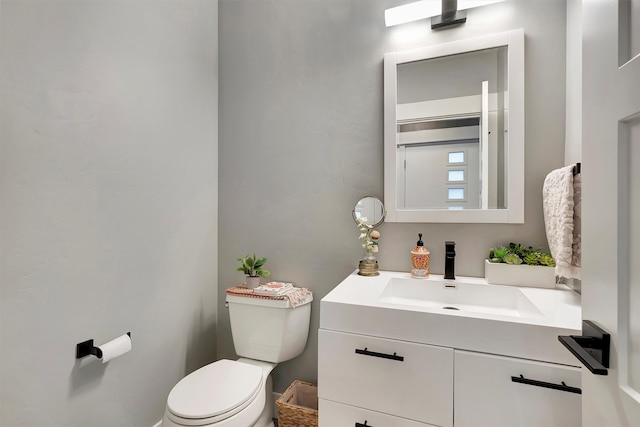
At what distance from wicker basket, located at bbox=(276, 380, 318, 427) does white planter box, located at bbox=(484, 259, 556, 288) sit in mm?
1056

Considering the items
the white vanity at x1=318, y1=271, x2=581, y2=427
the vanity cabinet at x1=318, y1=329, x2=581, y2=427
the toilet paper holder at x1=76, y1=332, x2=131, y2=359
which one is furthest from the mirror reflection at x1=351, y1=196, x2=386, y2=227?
the toilet paper holder at x1=76, y1=332, x2=131, y2=359

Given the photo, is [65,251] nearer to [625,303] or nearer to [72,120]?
[72,120]

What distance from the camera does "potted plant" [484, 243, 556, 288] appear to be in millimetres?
1222

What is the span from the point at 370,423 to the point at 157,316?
1140 mm

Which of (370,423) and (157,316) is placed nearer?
(370,423)

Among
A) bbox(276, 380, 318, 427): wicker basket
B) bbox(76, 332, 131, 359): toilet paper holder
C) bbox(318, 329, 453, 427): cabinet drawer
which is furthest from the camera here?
bbox(276, 380, 318, 427): wicker basket

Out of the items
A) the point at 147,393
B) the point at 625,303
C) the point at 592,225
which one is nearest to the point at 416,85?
the point at 592,225

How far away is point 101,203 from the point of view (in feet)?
4.13

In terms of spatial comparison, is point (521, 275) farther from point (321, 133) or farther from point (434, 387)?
point (321, 133)

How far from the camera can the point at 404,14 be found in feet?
4.76

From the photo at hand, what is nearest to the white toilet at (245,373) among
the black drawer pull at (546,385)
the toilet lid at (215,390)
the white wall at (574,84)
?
the toilet lid at (215,390)

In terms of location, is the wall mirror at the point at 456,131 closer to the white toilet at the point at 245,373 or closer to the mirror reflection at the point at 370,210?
the mirror reflection at the point at 370,210

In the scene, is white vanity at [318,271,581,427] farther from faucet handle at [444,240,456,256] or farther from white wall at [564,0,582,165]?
white wall at [564,0,582,165]

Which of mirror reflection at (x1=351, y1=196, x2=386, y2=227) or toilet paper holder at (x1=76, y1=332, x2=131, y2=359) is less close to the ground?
mirror reflection at (x1=351, y1=196, x2=386, y2=227)
